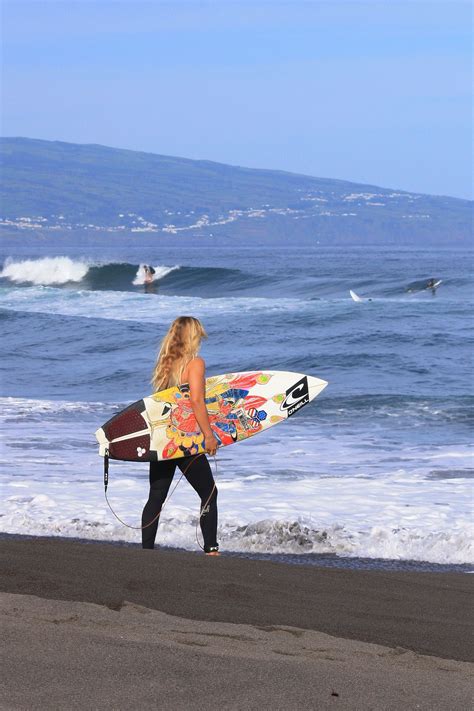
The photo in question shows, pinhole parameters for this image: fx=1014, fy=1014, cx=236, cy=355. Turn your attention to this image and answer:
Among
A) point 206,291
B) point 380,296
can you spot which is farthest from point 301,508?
point 206,291

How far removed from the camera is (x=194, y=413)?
17.6ft

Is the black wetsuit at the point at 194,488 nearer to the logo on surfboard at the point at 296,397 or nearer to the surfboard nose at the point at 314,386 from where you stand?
the logo on surfboard at the point at 296,397

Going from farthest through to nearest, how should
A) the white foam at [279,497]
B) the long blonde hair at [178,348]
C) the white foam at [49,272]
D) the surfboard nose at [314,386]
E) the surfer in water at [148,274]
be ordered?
1. the white foam at [49,272]
2. the surfer in water at [148,274]
3. the surfboard nose at [314,386]
4. the white foam at [279,497]
5. the long blonde hair at [178,348]

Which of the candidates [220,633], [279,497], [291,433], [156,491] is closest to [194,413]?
[156,491]

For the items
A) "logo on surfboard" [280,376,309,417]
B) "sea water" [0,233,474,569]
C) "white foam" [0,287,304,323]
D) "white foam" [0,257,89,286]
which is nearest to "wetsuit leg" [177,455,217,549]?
"sea water" [0,233,474,569]

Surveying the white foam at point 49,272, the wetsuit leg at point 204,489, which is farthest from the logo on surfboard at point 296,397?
the white foam at point 49,272

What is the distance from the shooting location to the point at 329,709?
2914mm

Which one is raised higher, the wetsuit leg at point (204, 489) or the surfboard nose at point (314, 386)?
the surfboard nose at point (314, 386)

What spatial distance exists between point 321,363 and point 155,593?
13.6 meters

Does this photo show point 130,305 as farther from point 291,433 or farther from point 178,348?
point 178,348

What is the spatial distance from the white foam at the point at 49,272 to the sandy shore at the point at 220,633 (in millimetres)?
39755

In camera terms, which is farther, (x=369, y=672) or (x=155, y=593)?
(x=155, y=593)

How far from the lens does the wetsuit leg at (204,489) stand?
5.38 metres

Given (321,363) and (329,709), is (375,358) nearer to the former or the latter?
(321,363)
